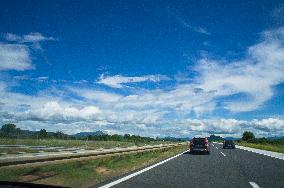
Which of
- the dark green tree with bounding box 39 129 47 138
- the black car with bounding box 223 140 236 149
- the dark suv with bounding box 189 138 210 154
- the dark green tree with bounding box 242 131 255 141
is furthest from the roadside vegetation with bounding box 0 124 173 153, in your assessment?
the dark green tree with bounding box 242 131 255 141

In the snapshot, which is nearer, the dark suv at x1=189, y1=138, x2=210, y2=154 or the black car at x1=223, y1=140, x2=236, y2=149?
the dark suv at x1=189, y1=138, x2=210, y2=154

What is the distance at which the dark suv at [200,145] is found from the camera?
107 ft

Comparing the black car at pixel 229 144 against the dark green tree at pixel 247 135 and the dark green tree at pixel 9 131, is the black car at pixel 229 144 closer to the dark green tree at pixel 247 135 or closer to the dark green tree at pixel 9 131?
the dark green tree at pixel 9 131

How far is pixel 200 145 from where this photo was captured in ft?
108

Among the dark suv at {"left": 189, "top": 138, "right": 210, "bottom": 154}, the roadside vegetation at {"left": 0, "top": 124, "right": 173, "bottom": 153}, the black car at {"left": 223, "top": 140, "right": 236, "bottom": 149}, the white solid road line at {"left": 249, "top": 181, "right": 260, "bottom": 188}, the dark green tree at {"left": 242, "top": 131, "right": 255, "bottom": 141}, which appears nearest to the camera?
the white solid road line at {"left": 249, "top": 181, "right": 260, "bottom": 188}

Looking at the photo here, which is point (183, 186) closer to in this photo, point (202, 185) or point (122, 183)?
point (202, 185)

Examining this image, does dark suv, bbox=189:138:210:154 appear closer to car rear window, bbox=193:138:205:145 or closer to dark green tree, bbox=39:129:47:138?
car rear window, bbox=193:138:205:145

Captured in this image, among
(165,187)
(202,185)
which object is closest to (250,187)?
(202,185)

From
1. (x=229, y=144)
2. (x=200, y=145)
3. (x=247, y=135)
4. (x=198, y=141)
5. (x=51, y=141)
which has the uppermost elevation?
(x=247, y=135)

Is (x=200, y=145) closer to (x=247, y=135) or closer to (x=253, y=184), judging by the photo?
(x=253, y=184)

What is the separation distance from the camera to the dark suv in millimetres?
32531

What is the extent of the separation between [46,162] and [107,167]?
6332 millimetres

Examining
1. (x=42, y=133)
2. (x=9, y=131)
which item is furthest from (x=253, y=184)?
(x=42, y=133)

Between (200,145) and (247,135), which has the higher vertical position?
(247,135)
